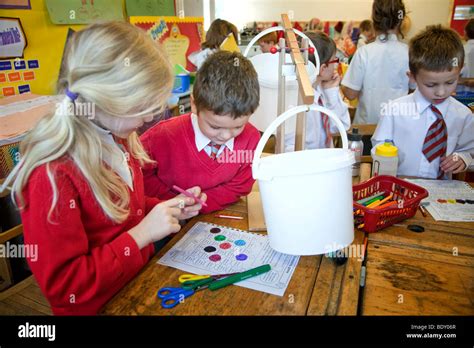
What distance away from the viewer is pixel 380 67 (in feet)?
7.68

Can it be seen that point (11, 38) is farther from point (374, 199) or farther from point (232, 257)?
point (374, 199)

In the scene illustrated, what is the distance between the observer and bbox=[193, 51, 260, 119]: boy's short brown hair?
1061mm

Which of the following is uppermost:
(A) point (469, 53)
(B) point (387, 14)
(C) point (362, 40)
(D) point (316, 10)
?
(D) point (316, 10)

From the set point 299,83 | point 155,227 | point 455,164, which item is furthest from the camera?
point 455,164

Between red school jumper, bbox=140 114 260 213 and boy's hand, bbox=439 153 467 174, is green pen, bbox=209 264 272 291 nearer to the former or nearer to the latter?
red school jumper, bbox=140 114 260 213

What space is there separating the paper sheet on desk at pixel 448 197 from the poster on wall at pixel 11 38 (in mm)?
1754

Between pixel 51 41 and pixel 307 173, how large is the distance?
1.77 metres

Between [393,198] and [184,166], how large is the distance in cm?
64

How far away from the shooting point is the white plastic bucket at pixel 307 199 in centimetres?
73

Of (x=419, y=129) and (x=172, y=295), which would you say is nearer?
(x=172, y=295)

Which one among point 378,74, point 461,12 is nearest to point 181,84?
point 378,74

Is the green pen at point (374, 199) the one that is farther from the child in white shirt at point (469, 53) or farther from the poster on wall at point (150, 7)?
the child in white shirt at point (469, 53)

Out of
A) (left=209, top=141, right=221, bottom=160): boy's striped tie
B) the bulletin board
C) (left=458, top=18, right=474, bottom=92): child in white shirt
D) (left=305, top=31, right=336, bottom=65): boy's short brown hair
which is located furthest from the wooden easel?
the bulletin board
